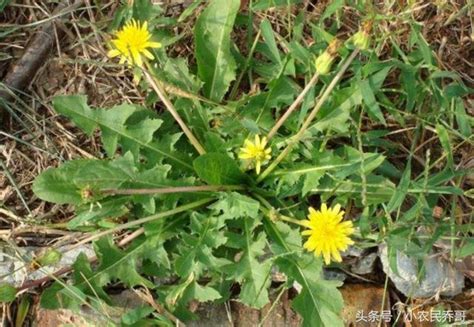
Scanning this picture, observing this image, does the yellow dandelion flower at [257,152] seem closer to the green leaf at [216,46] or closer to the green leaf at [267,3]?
the green leaf at [216,46]

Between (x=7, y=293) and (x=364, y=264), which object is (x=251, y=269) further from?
(x=7, y=293)

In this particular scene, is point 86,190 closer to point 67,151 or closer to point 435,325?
point 67,151

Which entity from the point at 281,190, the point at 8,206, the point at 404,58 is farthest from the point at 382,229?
the point at 8,206

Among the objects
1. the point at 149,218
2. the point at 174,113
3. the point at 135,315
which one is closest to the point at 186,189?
the point at 149,218

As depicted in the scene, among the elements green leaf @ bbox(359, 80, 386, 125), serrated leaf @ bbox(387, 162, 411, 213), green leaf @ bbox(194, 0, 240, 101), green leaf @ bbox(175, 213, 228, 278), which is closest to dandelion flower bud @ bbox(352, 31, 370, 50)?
green leaf @ bbox(359, 80, 386, 125)

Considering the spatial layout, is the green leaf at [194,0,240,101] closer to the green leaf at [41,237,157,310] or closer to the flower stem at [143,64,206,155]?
the flower stem at [143,64,206,155]

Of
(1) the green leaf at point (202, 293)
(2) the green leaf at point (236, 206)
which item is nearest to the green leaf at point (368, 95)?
(2) the green leaf at point (236, 206)

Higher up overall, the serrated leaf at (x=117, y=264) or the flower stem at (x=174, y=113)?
the flower stem at (x=174, y=113)
